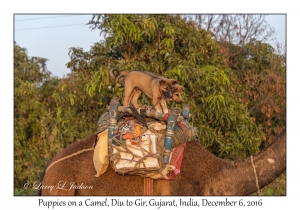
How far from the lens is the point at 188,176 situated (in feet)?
16.8

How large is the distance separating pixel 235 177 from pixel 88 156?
4.86ft

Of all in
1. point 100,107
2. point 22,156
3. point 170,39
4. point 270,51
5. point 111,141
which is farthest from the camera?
point 270,51

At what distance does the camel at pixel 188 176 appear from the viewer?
4.95m

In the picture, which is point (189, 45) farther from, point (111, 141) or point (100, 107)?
point (111, 141)

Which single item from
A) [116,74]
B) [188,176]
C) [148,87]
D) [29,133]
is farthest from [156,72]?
[29,133]

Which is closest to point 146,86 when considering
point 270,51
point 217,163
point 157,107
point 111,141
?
point 157,107

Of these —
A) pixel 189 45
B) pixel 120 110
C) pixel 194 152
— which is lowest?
pixel 194 152

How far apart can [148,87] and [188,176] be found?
37.5 inches

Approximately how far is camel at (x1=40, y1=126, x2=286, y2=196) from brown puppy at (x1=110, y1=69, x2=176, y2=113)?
0.54 meters

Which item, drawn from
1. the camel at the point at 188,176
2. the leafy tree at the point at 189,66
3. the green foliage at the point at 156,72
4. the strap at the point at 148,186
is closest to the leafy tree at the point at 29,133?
the green foliage at the point at 156,72

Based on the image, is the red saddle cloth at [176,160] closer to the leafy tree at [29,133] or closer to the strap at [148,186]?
the strap at [148,186]

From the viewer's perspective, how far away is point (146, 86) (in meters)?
5.23

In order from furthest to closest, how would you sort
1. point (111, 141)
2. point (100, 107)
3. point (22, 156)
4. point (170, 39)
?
point (22, 156) → point (100, 107) → point (170, 39) → point (111, 141)

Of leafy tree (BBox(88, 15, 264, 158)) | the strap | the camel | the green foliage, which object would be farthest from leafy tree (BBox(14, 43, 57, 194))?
the strap
